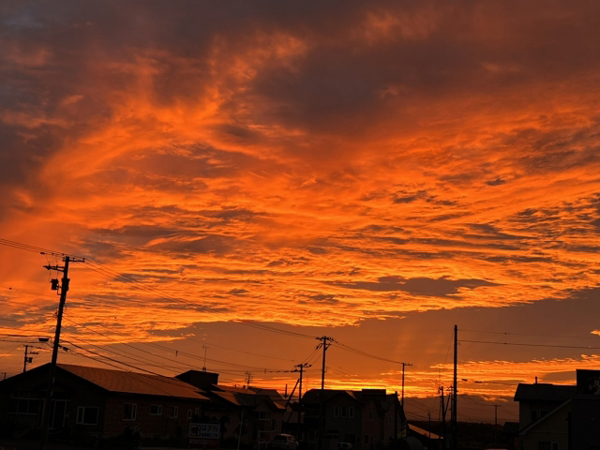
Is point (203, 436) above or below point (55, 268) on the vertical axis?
below

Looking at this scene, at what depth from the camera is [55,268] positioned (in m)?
54.8

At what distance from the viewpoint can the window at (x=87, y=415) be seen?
6562 centimetres

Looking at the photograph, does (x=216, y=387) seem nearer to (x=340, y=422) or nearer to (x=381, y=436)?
(x=340, y=422)

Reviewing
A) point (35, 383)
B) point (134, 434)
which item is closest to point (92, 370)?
point (35, 383)

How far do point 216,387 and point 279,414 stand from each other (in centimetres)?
1180

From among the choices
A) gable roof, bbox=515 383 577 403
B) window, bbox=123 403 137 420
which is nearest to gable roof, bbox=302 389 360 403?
gable roof, bbox=515 383 577 403

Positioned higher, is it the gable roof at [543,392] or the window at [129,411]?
the gable roof at [543,392]

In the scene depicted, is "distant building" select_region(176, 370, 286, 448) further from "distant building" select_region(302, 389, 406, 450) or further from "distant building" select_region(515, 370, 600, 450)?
"distant building" select_region(515, 370, 600, 450)

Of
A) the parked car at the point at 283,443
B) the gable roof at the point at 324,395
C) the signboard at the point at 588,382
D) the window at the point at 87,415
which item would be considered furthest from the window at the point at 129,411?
the gable roof at the point at 324,395

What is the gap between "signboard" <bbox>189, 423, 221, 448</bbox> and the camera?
137ft

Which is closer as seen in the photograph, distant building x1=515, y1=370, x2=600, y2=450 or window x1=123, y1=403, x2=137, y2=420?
distant building x1=515, y1=370, x2=600, y2=450

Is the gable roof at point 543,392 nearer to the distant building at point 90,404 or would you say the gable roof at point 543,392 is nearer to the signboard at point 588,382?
the signboard at point 588,382

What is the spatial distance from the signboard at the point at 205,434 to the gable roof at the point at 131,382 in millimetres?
26281

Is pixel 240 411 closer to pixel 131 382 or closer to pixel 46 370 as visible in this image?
pixel 131 382
